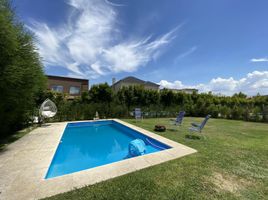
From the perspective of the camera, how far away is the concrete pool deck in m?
2.42

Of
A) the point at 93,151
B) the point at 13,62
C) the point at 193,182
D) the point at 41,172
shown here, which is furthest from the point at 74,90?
the point at 193,182

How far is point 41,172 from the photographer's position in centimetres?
309

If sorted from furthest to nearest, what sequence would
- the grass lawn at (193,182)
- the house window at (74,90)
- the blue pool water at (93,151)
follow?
the house window at (74,90)
the blue pool water at (93,151)
the grass lawn at (193,182)

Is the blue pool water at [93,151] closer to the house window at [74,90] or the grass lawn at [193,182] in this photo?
the grass lawn at [193,182]

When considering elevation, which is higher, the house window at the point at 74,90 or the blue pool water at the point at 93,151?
the house window at the point at 74,90

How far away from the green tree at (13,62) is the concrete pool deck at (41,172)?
6.42 feet

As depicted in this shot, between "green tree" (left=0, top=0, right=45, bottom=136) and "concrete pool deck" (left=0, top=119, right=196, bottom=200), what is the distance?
1957 millimetres

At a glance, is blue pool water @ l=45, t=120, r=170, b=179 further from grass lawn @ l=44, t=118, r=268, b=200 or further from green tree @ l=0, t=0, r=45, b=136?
green tree @ l=0, t=0, r=45, b=136

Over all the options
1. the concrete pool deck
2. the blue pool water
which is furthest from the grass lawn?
the blue pool water

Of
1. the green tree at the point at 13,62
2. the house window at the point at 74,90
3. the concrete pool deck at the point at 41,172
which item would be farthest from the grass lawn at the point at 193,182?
the house window at the point at 74,90

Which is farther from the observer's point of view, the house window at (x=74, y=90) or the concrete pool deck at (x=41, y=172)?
the house window at (x=74, y=90)

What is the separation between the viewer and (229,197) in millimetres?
2348

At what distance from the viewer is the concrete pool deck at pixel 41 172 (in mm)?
2418

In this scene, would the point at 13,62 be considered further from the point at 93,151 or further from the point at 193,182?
the point at 193,182
